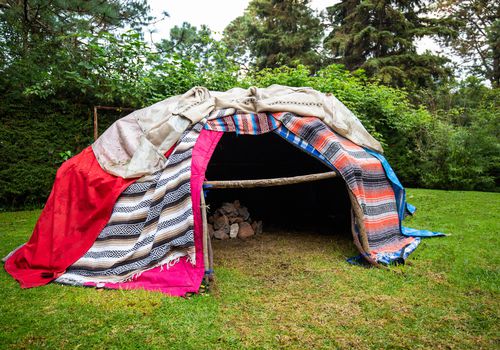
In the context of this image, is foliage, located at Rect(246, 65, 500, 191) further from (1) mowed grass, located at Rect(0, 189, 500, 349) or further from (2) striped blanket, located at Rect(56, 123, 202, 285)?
(1) mowed grass, located at Rect(0, 189, 500, 349)

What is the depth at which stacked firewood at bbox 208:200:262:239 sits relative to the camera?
4.99 m

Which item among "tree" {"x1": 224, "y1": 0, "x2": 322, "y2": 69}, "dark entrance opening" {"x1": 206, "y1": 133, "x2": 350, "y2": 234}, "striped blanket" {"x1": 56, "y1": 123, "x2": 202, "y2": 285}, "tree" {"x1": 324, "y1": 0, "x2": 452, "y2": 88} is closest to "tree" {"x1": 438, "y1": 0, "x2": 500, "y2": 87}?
"tree" {"x1": 324, "y1": 0, "x2": 452, "y2": 88}

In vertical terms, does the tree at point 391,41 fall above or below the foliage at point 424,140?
above

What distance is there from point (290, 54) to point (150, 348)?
16.6 metres

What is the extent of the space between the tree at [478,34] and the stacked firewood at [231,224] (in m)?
15.8

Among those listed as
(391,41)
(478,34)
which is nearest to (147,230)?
(391,41)

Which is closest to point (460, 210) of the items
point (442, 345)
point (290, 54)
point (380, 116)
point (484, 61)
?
point (380, 116)

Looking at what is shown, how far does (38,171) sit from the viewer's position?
A: 6.69 meters

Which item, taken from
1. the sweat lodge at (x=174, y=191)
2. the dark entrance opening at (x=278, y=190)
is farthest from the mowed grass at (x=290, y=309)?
the dark entrance opening at (x=278, y=190)

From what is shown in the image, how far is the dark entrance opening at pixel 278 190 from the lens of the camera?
5.52 metres

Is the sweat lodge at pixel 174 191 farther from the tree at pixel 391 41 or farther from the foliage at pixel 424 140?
the tree at pixel 391 41

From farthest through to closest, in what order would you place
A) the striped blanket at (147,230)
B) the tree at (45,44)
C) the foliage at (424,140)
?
the foliage at (424,140)
the tree at (45,44)
the striped blanket at (147,230)

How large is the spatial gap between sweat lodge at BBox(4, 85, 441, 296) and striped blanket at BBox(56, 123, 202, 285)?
1cm

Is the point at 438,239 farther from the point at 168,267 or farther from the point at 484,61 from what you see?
the point at 484,61
